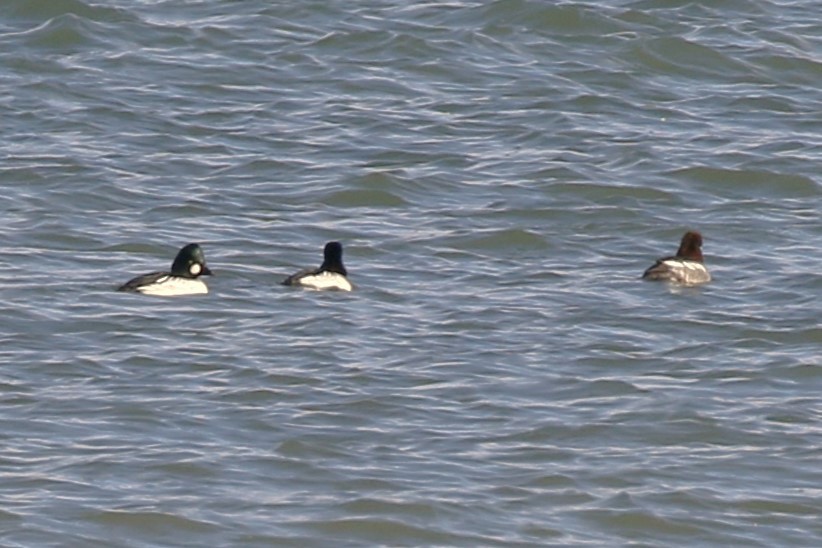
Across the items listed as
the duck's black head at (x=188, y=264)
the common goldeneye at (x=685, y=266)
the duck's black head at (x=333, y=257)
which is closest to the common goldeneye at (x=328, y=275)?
the duck's black head at (x=333, y=257)

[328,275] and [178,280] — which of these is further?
[328,275]

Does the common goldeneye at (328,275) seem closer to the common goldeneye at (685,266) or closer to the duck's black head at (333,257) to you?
the duck's black head at (333,257)

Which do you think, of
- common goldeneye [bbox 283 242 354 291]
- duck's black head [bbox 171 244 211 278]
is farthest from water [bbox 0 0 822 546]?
duck's black head [bbox 171 244 211 278]

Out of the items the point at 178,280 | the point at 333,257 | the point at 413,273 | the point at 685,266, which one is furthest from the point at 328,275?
the point at 685,266

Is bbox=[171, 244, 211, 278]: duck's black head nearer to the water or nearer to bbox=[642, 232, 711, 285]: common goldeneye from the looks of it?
the water

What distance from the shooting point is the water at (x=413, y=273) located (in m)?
10.2

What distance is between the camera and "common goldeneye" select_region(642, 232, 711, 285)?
48.4 feet

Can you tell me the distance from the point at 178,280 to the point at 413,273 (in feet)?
5.55

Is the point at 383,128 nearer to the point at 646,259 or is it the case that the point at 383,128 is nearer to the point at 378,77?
the point at 378,77

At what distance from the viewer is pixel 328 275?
1459 centimetres

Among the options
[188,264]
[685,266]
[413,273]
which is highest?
[188,264]

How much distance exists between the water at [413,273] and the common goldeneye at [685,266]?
0.13m

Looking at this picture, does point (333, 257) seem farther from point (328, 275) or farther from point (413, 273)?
point (413, 273)

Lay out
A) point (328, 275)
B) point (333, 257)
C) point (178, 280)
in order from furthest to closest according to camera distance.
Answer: point (333, 257) → point (328, 275) → point (178, 280)
